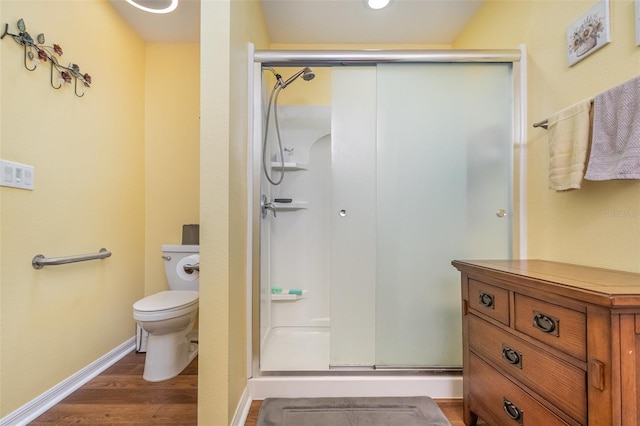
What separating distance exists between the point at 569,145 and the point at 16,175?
244cm

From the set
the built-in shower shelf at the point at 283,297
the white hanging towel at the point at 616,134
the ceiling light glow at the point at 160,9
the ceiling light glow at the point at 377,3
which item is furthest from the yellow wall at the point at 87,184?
the white hanging towel at the point at 616,134

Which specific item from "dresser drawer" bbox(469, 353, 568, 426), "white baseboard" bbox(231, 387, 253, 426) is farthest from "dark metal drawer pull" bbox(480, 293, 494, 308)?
"white baseboard" bbox(231, 387, 253, 426)

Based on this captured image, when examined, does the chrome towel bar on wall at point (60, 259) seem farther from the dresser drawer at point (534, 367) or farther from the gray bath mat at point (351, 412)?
the dresser drawer at point (534, 367)

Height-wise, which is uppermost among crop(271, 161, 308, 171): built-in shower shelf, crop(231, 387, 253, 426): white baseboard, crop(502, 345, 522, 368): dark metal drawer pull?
crop(271, 161, 308, 171): built-in shower shelf

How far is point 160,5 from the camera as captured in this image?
5.97 feet

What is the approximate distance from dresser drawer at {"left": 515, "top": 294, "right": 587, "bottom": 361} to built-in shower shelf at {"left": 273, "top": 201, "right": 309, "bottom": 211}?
1.68m

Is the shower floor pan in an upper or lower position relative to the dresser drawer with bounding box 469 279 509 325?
lower

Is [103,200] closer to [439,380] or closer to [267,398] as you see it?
[267,398]

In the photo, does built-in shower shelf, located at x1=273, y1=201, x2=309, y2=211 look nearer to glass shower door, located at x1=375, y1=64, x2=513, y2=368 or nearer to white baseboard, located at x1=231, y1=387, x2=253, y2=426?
glass shower door, located at x1=375, y1=64, x2=513, y2=368

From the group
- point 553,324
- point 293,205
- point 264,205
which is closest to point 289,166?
point 293,205

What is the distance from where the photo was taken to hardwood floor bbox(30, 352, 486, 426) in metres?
1.34

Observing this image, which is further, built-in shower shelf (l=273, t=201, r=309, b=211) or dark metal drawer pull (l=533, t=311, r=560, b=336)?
built-in shower shelf (l=273, t=201, r=309, b=211)

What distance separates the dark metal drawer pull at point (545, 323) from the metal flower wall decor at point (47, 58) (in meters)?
2.40

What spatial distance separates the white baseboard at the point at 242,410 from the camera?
4.05 feet
